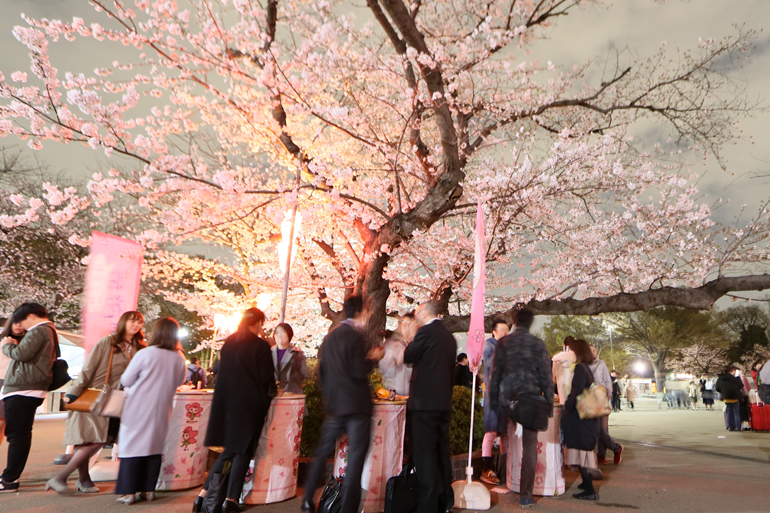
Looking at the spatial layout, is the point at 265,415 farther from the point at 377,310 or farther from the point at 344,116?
the point at 344,116

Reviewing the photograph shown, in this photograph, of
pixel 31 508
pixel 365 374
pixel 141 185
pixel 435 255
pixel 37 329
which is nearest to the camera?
pixel 365 374

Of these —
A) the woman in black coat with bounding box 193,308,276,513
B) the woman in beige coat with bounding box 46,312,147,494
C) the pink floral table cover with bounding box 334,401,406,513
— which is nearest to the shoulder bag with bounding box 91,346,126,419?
the woman in beige coat with bounding box 46,312,147,494

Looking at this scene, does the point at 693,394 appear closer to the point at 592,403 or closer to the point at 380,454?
the point at 592,403

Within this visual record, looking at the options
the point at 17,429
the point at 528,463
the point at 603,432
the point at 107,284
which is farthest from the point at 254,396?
the point at 603,432

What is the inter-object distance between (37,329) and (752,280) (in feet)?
37.0

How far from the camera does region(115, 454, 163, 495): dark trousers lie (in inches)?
159

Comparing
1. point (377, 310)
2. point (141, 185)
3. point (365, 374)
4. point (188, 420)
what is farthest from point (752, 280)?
point (141, 185)

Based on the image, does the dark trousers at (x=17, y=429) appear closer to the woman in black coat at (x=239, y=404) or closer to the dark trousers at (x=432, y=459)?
the woman in black coat at (x=239, y=404)

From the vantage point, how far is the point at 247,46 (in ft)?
25.7

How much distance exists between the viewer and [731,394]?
12062 mm

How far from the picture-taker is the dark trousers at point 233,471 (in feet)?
12.5

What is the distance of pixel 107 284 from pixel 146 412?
3327 millimetres

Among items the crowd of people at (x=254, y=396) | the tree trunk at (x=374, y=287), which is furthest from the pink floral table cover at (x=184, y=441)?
the tree trunk at (x=374, y=287)

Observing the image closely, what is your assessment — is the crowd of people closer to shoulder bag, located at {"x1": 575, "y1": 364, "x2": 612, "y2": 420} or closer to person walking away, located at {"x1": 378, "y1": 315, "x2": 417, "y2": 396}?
shoulder bag, located at {"x1": 575, "y1": 364, "x2": 612, "y2": 420}
